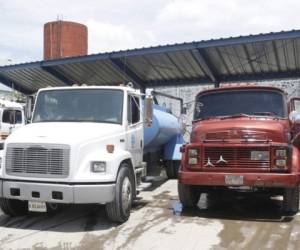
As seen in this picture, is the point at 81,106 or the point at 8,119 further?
the point at 8,119

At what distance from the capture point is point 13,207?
27.1 feet

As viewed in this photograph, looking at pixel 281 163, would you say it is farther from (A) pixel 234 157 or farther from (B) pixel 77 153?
(B) pixel 77 153

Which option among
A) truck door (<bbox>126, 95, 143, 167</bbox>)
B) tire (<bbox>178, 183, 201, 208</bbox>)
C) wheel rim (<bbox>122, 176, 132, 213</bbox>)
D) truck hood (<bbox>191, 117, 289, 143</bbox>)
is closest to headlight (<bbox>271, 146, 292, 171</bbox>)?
truck hood (<bbox>191, 117, 289, 143</bbox>)

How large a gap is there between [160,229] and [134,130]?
7.59 ft

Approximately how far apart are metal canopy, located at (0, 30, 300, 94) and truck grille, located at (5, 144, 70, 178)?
458 inches

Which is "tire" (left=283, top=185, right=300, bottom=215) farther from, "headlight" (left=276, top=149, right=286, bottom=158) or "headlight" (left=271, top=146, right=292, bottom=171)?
"headlight" (left=276, top=149, right=286, bottom=158)

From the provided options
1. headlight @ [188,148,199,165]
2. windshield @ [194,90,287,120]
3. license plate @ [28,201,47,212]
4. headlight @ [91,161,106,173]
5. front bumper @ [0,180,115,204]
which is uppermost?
windshield @ [194,90,287,120]

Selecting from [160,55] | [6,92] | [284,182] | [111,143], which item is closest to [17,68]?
[160,55]

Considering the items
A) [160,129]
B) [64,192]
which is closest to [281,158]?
[64,192]

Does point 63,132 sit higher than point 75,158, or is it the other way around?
point 63,132

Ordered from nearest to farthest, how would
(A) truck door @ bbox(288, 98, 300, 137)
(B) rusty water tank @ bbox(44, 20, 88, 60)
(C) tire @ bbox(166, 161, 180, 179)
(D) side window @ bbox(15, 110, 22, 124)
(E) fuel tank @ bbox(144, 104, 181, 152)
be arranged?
1. (A) truck door @ bbox(288, 98, 300, 137)
2. (E) fuel tank @ bbox(144, 104, 181, 152)
3. (C) tire @ bbox(166, 161, 180, 179)
4. (D) side window @ bbox(15, 110, 22, 124)
5. (B) rusty water tank @ bbox(44, 20, 88, 60)

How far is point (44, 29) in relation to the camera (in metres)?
33.3

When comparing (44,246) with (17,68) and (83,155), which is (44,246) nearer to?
(83,155)

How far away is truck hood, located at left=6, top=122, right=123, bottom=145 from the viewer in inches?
294
